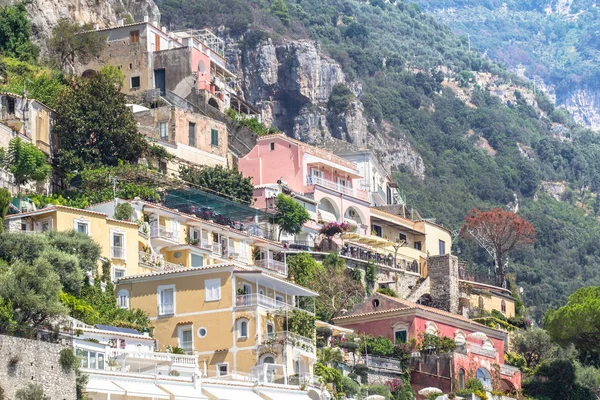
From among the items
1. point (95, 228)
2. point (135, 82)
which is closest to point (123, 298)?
point (95, 228)

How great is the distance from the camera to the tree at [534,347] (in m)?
78.4

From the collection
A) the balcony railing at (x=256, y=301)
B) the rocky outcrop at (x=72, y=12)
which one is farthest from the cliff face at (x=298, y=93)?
the balcony railing at (x=256, y=301)

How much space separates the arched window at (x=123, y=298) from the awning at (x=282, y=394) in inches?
335

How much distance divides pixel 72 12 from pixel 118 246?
127 feet

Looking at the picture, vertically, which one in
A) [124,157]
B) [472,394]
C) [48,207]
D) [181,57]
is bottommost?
[472,394]

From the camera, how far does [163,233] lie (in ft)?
217

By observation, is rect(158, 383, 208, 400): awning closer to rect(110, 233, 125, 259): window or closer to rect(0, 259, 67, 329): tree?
rect(0, 259, 67, 329): tree

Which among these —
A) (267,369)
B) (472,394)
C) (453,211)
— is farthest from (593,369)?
(453,211)

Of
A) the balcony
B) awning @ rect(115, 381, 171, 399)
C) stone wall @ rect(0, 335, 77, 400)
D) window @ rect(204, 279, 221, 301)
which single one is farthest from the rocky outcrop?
stone wall @ rect(0, 335, 77, 400)

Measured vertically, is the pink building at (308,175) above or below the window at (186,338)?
above

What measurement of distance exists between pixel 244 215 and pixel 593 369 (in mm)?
20286

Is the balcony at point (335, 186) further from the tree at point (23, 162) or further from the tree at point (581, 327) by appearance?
the tree at point (23, 162)

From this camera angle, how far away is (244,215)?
7675 centimetres

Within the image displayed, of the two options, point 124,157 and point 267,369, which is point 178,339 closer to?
point 267,369
